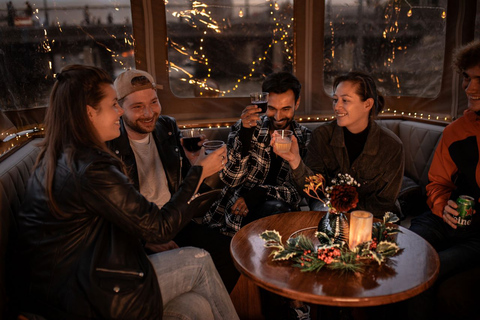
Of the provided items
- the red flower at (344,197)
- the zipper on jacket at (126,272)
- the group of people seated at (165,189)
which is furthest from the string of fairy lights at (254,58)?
the zipper on jacket at (126,272)

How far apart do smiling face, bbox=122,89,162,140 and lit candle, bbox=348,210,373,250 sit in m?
1.45

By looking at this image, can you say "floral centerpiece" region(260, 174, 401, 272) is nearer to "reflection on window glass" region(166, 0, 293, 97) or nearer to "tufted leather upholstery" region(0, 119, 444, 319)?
"tufted leather upholstery" region(0, 119, 444, 319)

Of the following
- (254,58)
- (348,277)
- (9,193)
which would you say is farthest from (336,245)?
(254,58)

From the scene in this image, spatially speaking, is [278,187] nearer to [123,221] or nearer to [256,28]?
[123,221]

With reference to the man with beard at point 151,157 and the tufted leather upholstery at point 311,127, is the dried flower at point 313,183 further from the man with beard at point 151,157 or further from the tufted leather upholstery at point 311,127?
the tufted leather upholstery at point 311,127

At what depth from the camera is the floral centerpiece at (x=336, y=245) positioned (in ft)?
5.00

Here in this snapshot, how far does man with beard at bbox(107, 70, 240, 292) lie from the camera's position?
235 cm

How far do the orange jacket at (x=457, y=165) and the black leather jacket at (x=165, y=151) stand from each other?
5.57 ft

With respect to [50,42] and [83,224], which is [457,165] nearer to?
[83,224]

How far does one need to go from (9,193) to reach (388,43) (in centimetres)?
405

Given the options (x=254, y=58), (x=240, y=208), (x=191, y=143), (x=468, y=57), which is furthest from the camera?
(x=254, y=58)

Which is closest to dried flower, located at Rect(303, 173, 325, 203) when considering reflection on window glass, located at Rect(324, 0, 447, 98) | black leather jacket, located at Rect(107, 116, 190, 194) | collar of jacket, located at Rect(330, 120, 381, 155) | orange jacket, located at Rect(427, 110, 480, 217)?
collar of jacket, located at Rect(330, 120, 381, 155)

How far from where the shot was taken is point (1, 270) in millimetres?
1427

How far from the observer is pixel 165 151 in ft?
8.40
